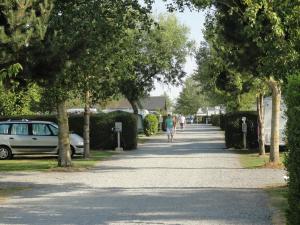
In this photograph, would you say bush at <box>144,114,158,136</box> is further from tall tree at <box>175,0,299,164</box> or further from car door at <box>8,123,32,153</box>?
tall tree at <box>175,0,299,164</box>

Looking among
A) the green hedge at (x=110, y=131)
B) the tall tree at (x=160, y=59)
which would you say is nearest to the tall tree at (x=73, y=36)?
the green hedge at (x=110, y=131)

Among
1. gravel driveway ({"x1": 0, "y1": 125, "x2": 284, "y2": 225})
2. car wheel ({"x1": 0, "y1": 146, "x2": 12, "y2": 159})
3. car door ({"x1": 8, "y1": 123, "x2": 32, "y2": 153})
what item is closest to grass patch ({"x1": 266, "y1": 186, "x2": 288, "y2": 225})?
gravel driveway ({"x1": 0, "y1": 125, "x2": 284, "y2": 225})

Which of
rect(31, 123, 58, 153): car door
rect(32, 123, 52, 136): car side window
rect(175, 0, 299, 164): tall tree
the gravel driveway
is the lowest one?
the gravel driveway

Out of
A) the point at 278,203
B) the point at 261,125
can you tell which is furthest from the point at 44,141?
the point at 278,203

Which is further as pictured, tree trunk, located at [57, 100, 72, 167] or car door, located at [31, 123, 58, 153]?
car door, located at [31, 123, 58, 153]

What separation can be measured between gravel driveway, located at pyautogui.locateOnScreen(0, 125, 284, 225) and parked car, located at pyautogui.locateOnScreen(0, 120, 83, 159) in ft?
17.7

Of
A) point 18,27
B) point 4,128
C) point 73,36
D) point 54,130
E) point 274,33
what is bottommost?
point 54,130

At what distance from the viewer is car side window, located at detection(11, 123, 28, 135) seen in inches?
1014

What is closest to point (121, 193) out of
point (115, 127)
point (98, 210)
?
point (98, 210)

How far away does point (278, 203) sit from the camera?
11297 millimetres

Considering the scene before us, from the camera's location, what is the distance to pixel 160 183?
15234 mm

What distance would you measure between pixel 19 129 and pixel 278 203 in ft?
55.0

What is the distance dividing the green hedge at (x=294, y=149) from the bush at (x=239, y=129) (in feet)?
71.7

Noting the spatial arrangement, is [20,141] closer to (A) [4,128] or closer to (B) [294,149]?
(A) [4,128]
